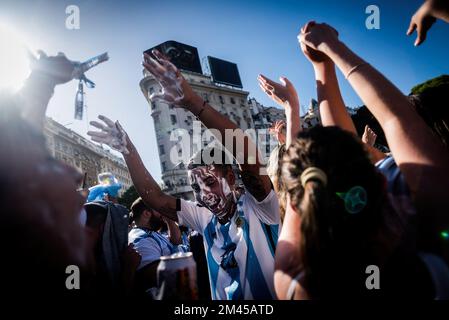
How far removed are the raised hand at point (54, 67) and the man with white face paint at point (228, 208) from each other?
665mm

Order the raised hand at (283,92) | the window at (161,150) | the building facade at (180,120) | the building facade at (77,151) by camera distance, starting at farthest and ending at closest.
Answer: the building facade at (77,151)
the window at (161,150)
the building facade at (180,120)
the raised hand at (283,92)

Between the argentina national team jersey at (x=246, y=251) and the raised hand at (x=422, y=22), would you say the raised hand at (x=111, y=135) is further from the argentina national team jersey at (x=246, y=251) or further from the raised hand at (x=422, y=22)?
the raised hand at (x=422, y=22)

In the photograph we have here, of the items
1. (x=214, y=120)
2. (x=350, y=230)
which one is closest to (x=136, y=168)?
(x=214, y=120)

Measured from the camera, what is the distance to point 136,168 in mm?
2490

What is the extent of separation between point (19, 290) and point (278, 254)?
1.02 metres

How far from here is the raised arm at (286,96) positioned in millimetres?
1917

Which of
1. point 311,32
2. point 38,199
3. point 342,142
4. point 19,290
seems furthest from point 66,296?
point 311,32

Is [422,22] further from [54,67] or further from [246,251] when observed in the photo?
[54,67]

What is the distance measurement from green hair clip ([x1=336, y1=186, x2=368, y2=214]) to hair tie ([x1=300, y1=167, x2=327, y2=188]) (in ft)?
0.27

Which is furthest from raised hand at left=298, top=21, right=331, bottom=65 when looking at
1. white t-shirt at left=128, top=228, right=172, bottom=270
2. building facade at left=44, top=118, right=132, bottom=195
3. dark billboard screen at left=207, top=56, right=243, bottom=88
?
dark billboard screen at left=207, top=56, right=243, bottom=88

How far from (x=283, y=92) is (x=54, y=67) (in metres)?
1.59

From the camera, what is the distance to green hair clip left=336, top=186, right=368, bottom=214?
0.94 meters

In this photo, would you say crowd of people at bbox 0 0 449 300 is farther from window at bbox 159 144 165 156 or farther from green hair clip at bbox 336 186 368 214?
window at bbox 159 144 165 156

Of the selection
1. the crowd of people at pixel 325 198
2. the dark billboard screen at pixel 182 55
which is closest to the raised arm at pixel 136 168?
the crowd of people at pixel 325 198
